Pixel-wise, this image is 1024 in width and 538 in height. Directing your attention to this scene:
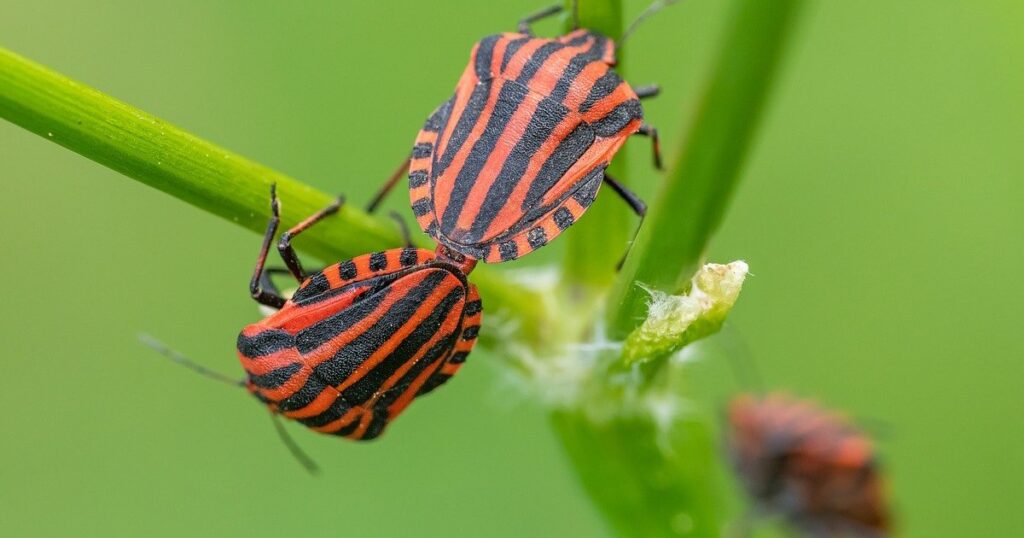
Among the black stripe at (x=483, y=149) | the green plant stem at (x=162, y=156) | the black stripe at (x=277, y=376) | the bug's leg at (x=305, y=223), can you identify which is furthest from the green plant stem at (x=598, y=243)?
the black stripe at (x=277, y=376)

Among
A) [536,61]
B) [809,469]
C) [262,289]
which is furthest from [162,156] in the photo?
[809,469]

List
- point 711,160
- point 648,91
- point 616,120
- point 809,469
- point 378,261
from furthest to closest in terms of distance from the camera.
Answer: point 809,469 < point 648,91 < point 616,120 < point 378,261 < point 711,160

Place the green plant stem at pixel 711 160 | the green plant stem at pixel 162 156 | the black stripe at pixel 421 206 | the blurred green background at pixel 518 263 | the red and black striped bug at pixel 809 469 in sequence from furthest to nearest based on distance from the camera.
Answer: the blurred green background at pixel 518 263, the red and black striped bug at pixel 809 469, the black stripe at pixel 421 206, the green plant stem at pixel 162 156, the green plant stem at pixel 711 160

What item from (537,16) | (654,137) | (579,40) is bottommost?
(654,137)

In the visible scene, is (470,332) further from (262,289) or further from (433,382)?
(262,289)

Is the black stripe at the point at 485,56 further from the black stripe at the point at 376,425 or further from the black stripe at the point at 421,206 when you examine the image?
the black stripe at the point at 376,425

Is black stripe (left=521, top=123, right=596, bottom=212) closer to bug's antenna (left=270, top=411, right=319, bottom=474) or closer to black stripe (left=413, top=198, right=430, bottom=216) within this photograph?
black stripe (left=413, top=198, right=430, bottom=216)
